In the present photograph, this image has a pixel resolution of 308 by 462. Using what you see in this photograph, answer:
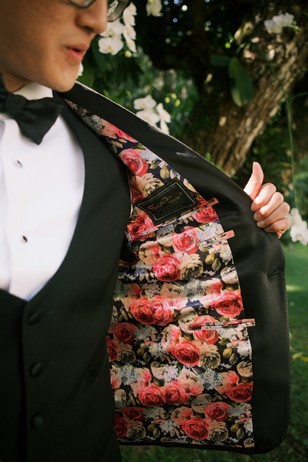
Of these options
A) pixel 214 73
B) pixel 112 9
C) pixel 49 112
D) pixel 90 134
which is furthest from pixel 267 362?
pixel 214 73

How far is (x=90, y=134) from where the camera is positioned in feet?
4.67

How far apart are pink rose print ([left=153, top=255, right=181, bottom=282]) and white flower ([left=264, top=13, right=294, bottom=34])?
4.50 feet

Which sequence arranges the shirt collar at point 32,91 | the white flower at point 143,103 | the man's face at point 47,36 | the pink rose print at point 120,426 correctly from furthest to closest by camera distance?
the white flower at point 143,103, the pink rose print at point 120,426, the shirt collar at point 32,91, the man's face at point 47,36

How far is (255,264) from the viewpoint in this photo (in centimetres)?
157

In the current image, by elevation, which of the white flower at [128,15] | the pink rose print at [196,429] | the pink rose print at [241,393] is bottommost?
the pink rose print at [196,429]

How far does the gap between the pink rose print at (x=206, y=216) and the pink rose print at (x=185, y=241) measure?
4 cm

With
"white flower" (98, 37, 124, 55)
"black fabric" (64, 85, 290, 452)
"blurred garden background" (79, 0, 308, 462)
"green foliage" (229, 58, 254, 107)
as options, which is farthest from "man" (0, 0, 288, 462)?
"green foliage" (229, 58, 254, 107)

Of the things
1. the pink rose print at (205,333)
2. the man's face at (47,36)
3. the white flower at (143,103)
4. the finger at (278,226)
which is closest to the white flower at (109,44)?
the white flower at (143,103)

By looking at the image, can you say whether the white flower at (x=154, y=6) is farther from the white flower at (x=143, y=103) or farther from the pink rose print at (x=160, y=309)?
the pink rose print at (x=160, y=309)

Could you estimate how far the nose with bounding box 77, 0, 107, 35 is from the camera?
44.0 inches

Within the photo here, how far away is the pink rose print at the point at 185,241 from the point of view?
1.58 m

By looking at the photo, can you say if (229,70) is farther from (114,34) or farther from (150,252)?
(150,252)

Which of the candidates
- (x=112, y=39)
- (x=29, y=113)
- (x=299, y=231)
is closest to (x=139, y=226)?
(x=29, y=113)

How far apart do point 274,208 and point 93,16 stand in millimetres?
708
